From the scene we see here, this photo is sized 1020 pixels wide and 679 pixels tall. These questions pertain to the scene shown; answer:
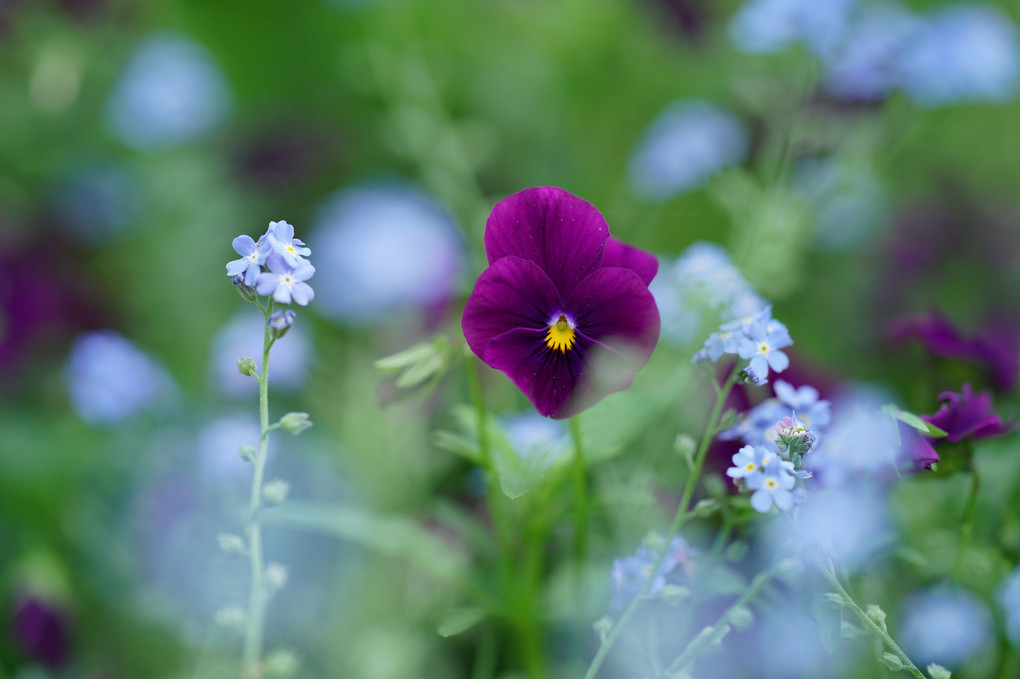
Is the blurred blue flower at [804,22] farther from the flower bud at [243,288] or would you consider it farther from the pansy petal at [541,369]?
the flower bud at [243,288]

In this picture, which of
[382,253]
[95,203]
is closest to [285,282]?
[382,253]

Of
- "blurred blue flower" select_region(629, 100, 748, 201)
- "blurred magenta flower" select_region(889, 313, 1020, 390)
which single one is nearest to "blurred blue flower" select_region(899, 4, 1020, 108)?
"blurred blue flower" select_region(629, 100, 748, 201)

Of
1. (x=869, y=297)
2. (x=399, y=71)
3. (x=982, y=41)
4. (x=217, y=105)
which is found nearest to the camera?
(x=982, y=41)

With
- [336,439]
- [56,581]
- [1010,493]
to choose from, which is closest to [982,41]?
[1010,493]

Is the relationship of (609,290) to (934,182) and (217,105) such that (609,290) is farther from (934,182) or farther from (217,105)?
(217,105)

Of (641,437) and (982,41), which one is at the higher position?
(982,41)

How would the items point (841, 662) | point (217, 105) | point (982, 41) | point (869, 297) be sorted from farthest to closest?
1. point (217, 105)
2. point (869, 297)
3. point (982, 41)
4. point (841, 662)

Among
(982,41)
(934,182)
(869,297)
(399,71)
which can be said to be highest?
(399,71)

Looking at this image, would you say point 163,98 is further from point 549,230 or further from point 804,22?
point 549,230
